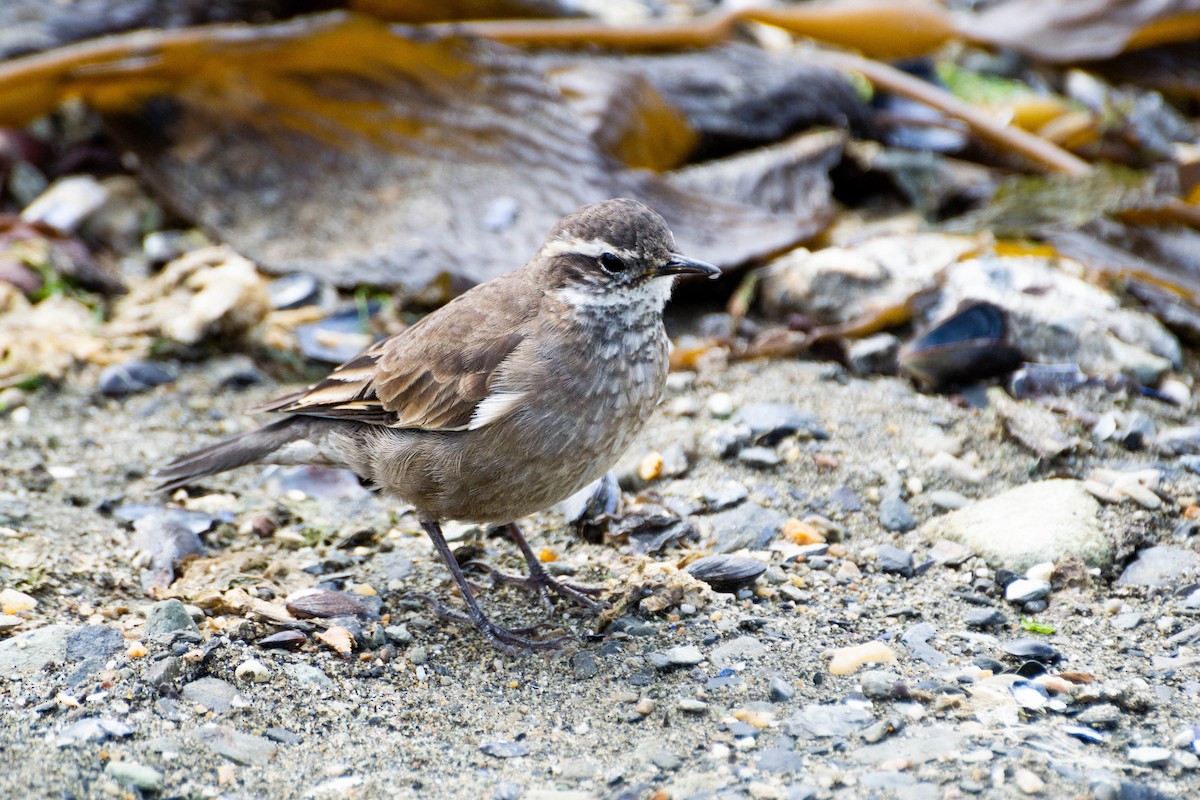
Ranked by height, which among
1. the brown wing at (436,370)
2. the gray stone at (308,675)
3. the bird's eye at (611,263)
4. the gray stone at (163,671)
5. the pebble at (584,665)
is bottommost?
the pebble at (584,665)

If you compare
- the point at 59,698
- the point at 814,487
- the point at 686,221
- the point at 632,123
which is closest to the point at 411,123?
the point at 632,123

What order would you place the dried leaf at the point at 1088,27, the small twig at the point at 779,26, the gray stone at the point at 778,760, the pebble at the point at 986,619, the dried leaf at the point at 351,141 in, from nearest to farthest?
the gray stone at the point at 778,760, the pebble at the point at 986,619, the dried leaf at the point at 351,141, the dried leaf at the point at 1088,27, the small twig at the point at 779,26

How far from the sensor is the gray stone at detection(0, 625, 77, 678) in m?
4.35

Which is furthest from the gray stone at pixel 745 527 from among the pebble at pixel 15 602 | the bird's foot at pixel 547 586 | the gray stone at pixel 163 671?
the pebble at pixel 15 602

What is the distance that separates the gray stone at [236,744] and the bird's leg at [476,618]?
1.15 m

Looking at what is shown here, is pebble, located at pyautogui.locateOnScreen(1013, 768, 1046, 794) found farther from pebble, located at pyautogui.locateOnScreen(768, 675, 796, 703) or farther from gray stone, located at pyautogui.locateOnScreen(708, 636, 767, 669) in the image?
gray stone, located at pyautogui.locateOnScreen(708, 636, 767, 669)

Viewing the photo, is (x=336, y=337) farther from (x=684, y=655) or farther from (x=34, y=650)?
(x=684, y=655)

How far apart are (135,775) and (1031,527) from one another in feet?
11.9

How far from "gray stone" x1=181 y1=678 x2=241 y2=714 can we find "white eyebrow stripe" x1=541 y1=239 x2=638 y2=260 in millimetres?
2219

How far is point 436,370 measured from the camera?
17.4 feet

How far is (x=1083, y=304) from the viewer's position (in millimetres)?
6922

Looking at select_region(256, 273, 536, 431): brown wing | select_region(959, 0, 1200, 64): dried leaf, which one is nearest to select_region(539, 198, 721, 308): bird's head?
select_region(256, 273, 536, 431): brown wing

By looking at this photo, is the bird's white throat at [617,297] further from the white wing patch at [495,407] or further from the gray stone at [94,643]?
the gray stone at [94,643]

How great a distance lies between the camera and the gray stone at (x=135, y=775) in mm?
3779
